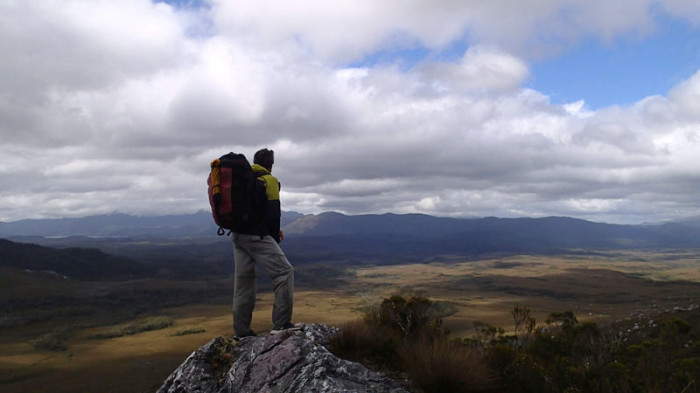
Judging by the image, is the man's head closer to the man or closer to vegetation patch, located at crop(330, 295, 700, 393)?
the man

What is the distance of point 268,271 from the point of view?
6.19 m

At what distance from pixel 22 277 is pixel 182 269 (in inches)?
2497

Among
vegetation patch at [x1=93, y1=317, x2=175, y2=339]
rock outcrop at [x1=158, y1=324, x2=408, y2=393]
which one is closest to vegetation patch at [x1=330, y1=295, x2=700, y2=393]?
rock outcrop at [x1=158, y1=324, x2=408, y2=393]

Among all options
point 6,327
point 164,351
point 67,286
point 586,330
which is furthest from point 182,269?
point 586,330

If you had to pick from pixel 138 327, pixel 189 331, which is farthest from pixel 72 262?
pixel 189 331

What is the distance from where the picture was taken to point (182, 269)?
154500mm

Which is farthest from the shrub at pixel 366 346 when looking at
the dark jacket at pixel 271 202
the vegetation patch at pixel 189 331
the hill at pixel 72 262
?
the hill at pixel 72 262

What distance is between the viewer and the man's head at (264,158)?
6.62 meters

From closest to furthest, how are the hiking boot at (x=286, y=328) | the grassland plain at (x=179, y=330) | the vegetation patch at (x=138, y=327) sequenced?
the hiking boot at (x=286, y=328) → the grassland plain at (x=179, y=330) → the vegetation patch at (x=138, y=327)

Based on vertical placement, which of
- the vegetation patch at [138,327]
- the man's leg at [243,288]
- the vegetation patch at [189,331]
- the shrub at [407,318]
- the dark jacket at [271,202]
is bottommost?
the vegetation patch at [138,327]

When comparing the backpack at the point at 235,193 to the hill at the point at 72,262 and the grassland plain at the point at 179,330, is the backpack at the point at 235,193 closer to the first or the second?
the grassland plain at the point at 179,330

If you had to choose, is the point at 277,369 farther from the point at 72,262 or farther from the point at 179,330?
the point at 72,262

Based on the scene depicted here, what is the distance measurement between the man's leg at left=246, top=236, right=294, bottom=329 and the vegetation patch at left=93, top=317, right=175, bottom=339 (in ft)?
211

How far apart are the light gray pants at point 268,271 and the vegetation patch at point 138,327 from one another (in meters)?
63.7
